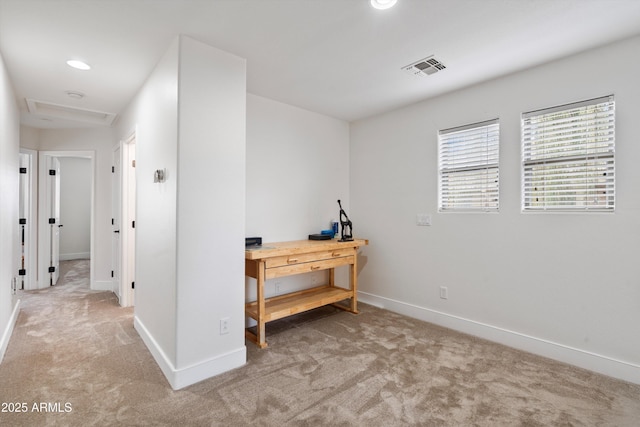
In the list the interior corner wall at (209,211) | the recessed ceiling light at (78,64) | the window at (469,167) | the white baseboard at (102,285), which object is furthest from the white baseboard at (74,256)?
the window at (469,167)

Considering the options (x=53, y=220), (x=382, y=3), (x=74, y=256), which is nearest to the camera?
(x=382, y=3)

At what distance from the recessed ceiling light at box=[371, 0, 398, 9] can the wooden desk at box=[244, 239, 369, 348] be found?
6.55ft

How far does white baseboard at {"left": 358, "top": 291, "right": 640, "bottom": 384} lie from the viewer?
2.25 m

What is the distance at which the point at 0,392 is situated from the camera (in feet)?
6.69

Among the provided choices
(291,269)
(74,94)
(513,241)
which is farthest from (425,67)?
(74,94)

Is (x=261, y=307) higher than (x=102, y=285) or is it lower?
higher

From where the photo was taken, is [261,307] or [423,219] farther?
[423,219]

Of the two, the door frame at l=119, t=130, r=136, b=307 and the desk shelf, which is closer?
the desk shelf

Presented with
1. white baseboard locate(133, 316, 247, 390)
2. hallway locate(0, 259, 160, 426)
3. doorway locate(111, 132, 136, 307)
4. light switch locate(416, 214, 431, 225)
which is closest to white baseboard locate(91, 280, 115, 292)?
hallway locate(0, 259, 160, 426)

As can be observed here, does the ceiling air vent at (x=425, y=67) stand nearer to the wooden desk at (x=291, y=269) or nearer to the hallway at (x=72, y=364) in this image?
the wooden desk at (x=291, y=269)

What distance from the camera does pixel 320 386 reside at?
2143 millimetres

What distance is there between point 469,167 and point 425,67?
1109mm

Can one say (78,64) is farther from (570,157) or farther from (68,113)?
(570,157)

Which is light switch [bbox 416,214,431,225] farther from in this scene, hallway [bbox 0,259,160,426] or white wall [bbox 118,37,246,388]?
hallway [bbox 0,259,160,426]
